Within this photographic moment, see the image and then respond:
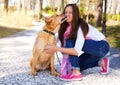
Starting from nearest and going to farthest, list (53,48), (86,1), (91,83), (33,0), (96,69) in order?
(53,48) < (91,83) < (96,69) < (86,1) < (33,0)

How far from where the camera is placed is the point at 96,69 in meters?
7.04

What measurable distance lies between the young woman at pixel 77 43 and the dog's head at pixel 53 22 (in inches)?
7.4

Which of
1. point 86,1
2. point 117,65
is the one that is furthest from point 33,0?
point 117,65

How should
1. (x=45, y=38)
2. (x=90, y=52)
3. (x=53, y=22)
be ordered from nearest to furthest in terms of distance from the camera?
1. (x=53, y=22)
2. (x=45, y=38)
3. (x=90, y=52)

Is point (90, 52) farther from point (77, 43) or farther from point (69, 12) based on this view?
point (69, 12)

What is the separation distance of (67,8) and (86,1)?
1503 inches

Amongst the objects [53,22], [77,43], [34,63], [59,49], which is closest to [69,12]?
[53,22]

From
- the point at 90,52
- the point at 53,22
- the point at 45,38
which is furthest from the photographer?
the point at 90,52

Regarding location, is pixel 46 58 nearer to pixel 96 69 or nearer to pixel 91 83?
pixel 91 83

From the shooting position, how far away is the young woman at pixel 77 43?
5680 millimetres

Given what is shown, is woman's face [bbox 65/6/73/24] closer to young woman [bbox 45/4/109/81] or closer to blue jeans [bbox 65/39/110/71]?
young woman [bbox 45/4/109/81]

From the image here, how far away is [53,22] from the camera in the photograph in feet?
18.5

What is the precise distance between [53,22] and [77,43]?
543 mm

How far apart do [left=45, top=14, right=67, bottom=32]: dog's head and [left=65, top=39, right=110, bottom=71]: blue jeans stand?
351mm
